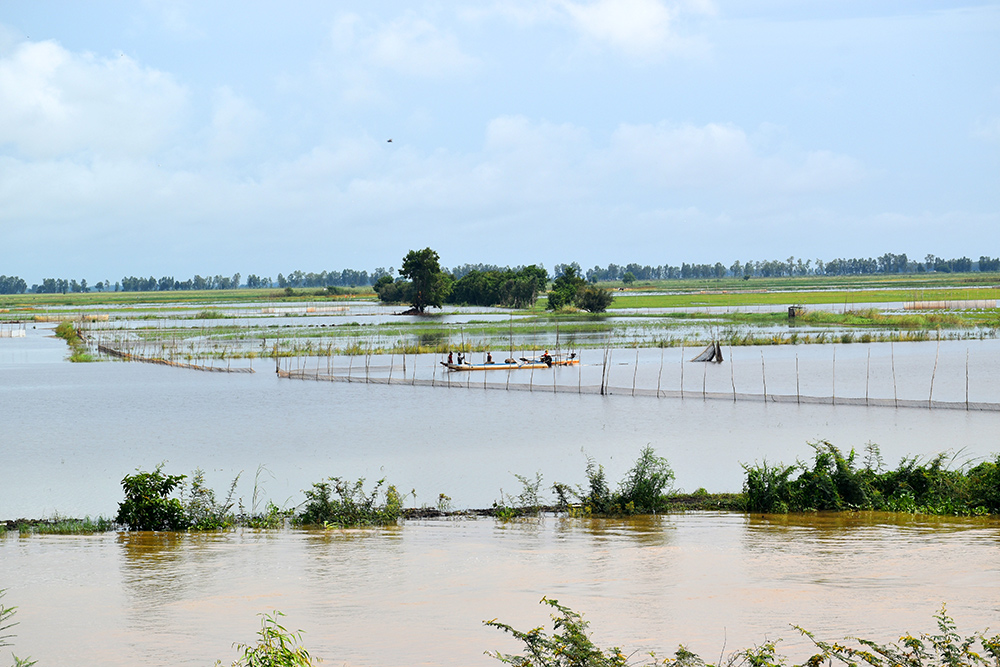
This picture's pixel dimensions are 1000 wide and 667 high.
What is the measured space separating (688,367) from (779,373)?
14.7 feet

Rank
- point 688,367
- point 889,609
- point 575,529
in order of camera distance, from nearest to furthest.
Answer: point 889,609 → point 575,529 → point 688,367

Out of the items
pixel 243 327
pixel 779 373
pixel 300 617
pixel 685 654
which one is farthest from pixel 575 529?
pixel 243 327

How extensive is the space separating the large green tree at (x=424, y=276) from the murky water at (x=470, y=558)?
6498 cm

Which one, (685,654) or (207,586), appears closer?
(685,654)

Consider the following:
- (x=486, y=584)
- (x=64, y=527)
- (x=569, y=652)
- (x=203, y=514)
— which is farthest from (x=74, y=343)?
(x=569, y=652)

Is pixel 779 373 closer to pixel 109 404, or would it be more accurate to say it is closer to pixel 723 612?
pixel 109 404

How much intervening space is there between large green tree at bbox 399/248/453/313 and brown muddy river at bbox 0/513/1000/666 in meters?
76.6

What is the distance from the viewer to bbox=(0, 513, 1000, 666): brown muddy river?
7.81 meters

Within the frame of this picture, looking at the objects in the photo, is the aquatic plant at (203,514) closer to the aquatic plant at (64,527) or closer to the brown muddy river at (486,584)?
the brown muddy river at (486,584)

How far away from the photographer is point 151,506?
493 inches

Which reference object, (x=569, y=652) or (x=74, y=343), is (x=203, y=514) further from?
(x=74, y=343)

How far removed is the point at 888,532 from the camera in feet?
37.7

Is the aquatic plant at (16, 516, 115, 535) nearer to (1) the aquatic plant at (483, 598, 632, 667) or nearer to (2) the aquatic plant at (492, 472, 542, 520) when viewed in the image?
(2) the aquatic plant at (492, 472, 542, 520)

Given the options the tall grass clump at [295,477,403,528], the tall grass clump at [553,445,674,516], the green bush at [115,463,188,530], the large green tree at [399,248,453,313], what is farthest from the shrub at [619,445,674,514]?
the large green tree at [399,248,453,313]
